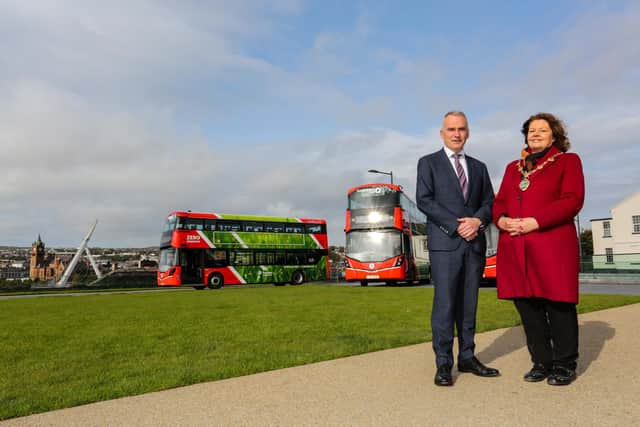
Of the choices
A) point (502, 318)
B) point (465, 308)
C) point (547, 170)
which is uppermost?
point (547, 170)

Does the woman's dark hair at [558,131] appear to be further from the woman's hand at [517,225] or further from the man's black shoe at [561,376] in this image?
the man's black shoe at [561,376]

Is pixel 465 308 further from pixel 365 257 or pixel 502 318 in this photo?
pixel 365 257

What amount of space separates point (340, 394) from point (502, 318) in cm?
539

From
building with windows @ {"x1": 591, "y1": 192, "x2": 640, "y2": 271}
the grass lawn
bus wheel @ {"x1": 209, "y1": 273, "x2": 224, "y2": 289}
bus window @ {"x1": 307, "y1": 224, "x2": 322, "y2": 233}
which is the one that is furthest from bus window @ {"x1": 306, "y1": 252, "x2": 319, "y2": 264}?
building with windows @ {"x1": 591, "y1": 192, "x2": 640, "y2": 271}

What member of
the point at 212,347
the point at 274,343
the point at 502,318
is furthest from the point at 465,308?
the point at 502,318

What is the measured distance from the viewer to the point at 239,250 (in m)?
26.7

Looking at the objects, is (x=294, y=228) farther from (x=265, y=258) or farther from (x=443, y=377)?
(x=443, y=377)

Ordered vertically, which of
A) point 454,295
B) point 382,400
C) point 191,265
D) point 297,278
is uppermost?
point 191,265

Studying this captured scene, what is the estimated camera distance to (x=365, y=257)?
72.8ft

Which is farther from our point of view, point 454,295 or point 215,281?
point 215,281

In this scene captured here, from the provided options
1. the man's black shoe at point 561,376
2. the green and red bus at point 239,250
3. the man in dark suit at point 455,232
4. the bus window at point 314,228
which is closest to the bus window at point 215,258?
the green and red bus at point 239,250

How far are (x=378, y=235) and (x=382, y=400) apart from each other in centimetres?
1905

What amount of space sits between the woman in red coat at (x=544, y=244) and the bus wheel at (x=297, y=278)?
25.2 metres

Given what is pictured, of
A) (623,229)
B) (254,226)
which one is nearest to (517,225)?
(254,226)
